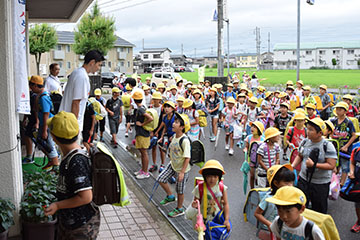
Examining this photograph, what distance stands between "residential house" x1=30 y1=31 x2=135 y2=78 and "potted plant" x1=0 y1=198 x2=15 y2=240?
54537 millimetres

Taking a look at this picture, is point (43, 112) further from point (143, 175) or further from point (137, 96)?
point (143, 175)

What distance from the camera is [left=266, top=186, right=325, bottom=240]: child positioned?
331 centimetres

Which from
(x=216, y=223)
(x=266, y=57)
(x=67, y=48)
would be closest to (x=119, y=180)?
(x=216, y=223)

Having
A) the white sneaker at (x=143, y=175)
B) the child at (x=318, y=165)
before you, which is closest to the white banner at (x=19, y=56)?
Result: the child at (x=318, y=165)

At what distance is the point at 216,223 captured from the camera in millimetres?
4680

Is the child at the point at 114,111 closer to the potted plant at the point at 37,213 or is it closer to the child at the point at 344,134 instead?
the child at the point at 344,134

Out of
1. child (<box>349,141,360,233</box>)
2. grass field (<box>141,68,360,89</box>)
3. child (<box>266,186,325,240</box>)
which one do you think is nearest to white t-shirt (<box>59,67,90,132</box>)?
child (<box>266,186,325,240</box>)

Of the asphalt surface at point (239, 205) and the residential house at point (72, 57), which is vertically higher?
the residential house at point (72, 57)

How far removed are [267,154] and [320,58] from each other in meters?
92.9

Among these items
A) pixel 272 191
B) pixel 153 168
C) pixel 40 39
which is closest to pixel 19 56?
pixel 272 191

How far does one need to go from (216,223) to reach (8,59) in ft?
10.8

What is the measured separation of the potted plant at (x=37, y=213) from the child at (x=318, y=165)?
3.63 m

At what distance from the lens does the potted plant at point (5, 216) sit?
4.31m

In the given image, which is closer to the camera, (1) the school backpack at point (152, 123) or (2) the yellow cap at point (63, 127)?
(2) the yellow cap at point (63, 127)
